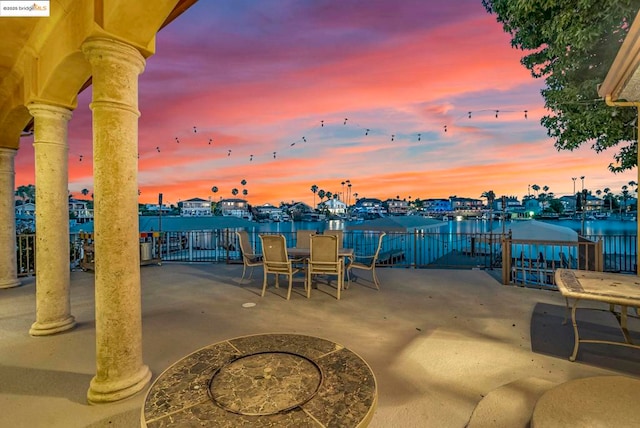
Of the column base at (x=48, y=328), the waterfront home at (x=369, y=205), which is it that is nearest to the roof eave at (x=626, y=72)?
the column base at (x=48, y=328)

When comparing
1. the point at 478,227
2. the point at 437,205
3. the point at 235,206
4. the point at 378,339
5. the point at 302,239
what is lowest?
the point at 478,227

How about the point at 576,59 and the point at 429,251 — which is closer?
the point at 576,59

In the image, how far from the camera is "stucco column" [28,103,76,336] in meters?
3.41

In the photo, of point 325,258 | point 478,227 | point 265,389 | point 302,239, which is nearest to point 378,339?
point 325,258

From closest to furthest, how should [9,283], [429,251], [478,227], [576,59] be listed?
[576,59] → [9,283] → [429,251] → [478,227]

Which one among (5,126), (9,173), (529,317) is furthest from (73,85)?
(529,317)

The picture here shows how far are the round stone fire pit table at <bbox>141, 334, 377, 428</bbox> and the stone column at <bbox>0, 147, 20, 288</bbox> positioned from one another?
6.70 meters

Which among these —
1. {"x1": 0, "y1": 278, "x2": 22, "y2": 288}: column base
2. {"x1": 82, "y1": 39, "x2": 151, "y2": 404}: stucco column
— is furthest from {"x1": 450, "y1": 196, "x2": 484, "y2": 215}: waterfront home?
{"x1": 82, "y1": 39, "x2": 151, "y2": 404}: stucco column

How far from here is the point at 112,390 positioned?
226cm

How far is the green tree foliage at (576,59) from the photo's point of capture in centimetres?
452

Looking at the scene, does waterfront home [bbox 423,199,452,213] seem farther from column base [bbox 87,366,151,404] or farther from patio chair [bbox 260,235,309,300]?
column base [bbox 87,366,151,404]

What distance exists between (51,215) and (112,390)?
2414 mm

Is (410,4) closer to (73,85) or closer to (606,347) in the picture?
(73,85)

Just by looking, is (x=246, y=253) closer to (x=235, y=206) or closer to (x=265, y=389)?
(x=265, y=389)
